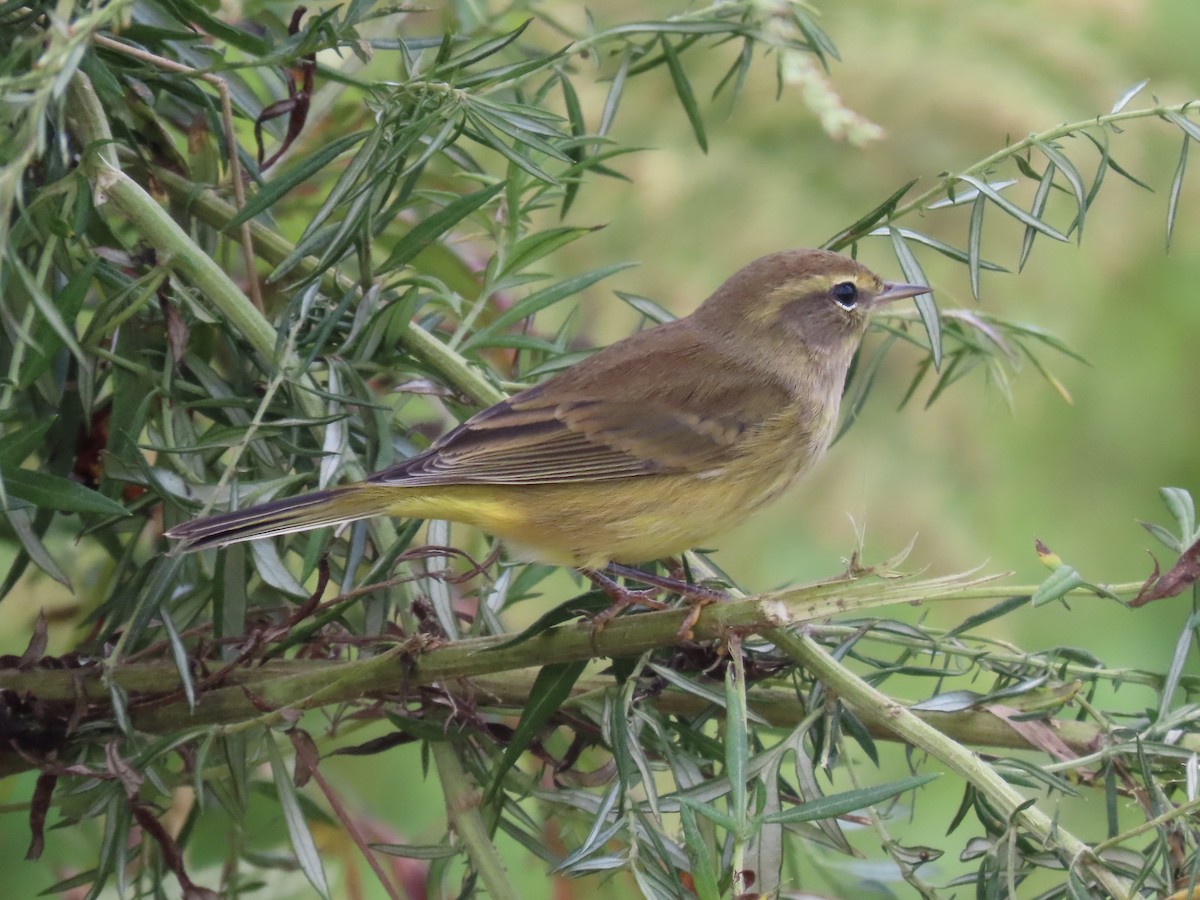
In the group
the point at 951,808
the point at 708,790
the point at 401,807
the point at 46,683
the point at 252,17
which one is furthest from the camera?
the point at 951,808

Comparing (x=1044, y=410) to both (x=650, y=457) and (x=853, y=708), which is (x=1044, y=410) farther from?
(x=853, y=708)

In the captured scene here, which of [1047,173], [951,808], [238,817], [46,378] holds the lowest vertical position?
[951,808]

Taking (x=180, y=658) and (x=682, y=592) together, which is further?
→ (x=682, y=592)

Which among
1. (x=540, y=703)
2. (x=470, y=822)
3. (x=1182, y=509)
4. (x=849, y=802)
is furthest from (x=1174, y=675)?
(x=470, y=822)

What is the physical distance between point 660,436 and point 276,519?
2.96 feet

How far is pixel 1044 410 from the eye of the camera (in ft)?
10.9

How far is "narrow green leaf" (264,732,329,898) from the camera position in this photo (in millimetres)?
1593

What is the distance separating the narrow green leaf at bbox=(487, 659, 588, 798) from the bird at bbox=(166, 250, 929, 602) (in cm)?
35

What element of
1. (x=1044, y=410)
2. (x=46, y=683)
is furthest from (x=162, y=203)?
(x=1044, y=410)

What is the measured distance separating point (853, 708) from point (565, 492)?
81 centimetres

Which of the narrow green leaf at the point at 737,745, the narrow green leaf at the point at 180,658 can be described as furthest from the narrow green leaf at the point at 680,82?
the narrow green leaf at the point at 180,658

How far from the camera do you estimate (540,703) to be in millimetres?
1534

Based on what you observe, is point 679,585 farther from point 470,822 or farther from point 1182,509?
point 1182,509

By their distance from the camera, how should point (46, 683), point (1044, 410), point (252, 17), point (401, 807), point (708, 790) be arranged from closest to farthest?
point (708, 790) < point (46, 683) < point (252, 17) < point (401, 807) < point (1044, 410)
